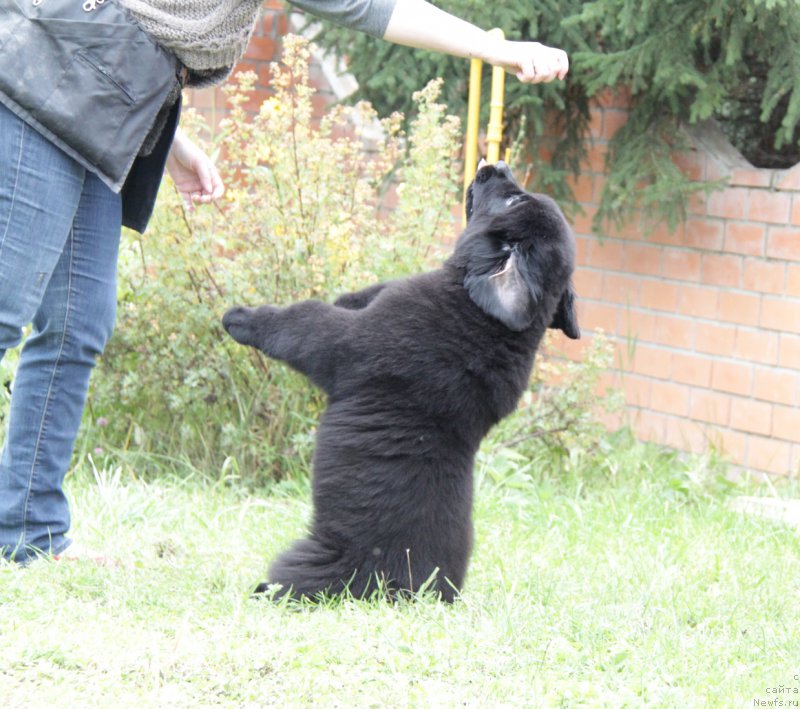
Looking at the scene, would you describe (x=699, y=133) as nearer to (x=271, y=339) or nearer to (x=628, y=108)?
(x=628, y=108)

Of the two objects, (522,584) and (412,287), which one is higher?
(412,287)

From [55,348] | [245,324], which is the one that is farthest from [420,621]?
[55,348]

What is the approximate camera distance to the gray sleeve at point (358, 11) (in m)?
3.10

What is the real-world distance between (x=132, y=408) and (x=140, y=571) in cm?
204

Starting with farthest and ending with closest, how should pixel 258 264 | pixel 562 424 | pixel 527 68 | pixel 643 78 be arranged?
pixel 643 78
pixel 562 424
pixel 258 264
pixel 527 68

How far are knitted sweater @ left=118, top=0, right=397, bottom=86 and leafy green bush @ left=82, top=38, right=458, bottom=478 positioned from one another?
1775 millimetres

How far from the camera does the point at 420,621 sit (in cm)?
315

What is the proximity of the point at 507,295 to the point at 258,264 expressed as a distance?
2110mm

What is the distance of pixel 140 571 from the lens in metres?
3.61

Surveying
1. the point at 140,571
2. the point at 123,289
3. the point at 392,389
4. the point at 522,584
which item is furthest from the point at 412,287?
the point at 123,289

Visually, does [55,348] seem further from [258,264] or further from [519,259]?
[258,264]

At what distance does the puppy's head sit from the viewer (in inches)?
130

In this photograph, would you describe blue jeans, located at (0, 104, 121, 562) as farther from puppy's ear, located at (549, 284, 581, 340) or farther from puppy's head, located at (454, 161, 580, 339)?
puppy's ear, located at (549, 284, 581, 340)

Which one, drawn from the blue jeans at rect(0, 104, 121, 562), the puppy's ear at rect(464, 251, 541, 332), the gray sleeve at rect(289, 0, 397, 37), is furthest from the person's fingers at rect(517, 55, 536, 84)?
the blue jeans at rect(0, 104, 121, 562)
